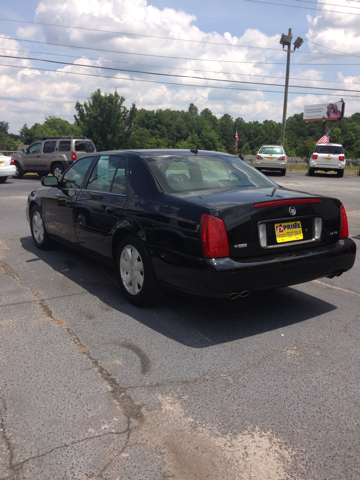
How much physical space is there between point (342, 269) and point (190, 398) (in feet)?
7.34

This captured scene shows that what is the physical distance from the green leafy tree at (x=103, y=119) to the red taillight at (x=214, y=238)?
50.3 metres

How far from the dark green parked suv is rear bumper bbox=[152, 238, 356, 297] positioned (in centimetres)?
1747

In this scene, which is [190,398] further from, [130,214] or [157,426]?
[130,214]

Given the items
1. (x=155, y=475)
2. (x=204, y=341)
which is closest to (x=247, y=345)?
(x=204, y=341)

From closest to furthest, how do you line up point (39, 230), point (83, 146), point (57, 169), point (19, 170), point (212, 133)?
point (39, 230), point (83, 146), point (57, 169), point (19, 170), point (212, 133)

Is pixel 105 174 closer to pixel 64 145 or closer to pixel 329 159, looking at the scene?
pixel 64 145

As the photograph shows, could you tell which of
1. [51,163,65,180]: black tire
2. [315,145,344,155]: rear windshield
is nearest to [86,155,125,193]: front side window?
[51,163,65,180]: black tire

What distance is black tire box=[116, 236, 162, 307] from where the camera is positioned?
4246mm

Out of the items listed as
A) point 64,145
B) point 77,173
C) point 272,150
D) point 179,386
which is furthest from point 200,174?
point 272,150

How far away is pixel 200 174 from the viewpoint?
4.66 metres

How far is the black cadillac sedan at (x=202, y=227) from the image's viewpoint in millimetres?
3695

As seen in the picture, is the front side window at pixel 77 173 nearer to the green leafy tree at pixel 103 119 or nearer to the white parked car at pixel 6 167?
the white parked car at pixel 6 167

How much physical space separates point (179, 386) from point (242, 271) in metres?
1.09

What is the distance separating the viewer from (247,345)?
3658 mm
